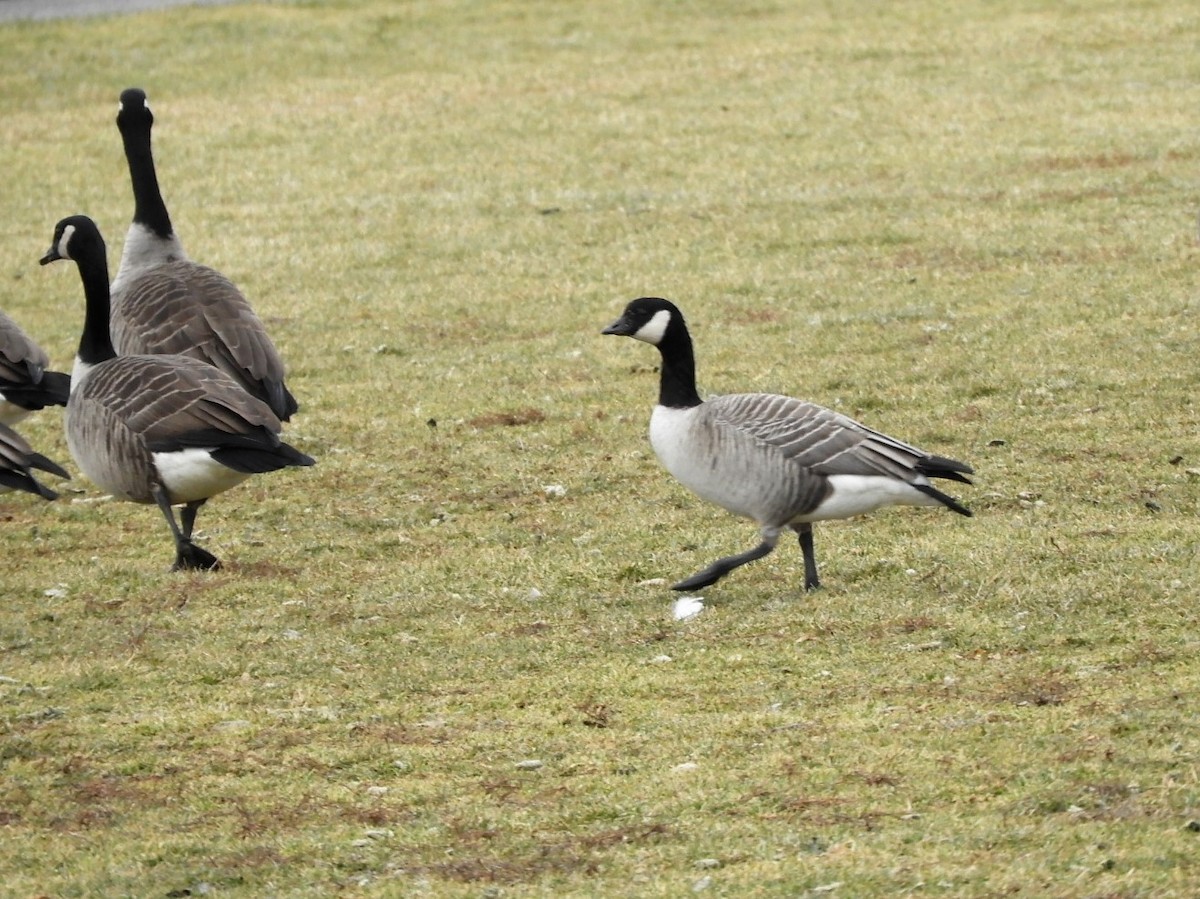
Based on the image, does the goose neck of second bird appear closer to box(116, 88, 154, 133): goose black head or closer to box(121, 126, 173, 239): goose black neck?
box(121, 126, 173, 239): goose black neck

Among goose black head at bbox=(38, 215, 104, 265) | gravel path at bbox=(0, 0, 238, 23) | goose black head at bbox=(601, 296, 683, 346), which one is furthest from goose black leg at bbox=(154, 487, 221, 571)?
gravel path at bbox=(0, 0, 238, 23)

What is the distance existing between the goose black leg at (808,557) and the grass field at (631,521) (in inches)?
4.1

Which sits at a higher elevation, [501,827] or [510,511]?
[501,827]

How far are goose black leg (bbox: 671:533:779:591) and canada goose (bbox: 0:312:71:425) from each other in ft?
14.0

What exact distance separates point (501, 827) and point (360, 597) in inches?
126

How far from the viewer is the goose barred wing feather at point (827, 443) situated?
317 inches

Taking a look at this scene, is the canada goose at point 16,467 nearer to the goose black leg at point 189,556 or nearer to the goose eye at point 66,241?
the goose black leg at point 189,556

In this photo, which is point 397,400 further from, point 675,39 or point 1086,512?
point 675,39

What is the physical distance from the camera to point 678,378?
8711 mm

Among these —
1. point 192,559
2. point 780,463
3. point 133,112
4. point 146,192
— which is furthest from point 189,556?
point 133,112

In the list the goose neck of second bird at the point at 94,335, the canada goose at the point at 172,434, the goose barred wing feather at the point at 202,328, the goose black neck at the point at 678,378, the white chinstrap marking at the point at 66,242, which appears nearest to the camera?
the goose black neck at the point at 678,378

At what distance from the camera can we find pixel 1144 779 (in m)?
5.82

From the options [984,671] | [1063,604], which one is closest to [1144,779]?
[984,671]

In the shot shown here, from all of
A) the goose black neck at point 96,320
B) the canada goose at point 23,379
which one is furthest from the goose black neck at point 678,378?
the canada goose at point 23,379
